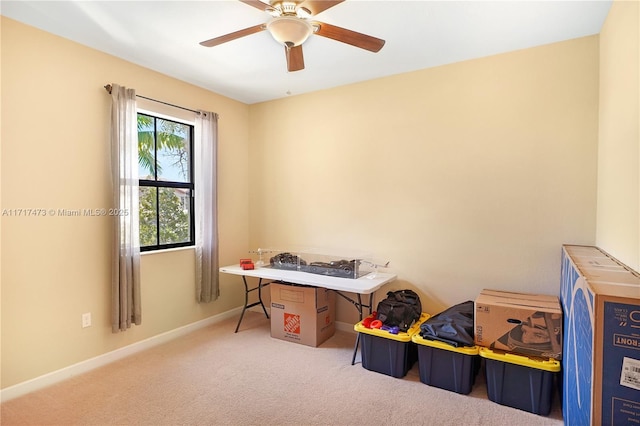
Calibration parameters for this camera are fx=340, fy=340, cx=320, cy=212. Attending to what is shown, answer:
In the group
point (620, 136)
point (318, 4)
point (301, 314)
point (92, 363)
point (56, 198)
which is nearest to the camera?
point (318, 4)

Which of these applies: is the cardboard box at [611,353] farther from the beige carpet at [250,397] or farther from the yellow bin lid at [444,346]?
A: the beige carpet at [250,397]

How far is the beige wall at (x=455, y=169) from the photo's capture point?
103 inches

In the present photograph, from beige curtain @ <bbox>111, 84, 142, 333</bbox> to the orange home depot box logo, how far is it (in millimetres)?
1334

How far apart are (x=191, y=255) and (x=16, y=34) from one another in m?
2.25

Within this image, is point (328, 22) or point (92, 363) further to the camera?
point (92, 363)

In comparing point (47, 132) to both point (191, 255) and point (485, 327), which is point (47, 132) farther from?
point (485, 327)

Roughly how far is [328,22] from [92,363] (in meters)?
3.24

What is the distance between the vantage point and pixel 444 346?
7.98 ft

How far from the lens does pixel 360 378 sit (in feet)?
8.75

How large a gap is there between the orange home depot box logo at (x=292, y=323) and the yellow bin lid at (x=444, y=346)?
3.97 feet

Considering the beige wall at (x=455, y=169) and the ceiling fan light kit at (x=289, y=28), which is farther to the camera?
the beige wall at (x=455, y=169)

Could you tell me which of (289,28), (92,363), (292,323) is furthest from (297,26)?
(92,363)

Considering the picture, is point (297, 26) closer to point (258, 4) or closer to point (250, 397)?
point (258, 4)

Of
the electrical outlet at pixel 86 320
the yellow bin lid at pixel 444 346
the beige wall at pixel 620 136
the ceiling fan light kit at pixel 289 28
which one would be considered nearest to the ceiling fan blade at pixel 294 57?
the ceiling fan light kit at pixel 289 28
